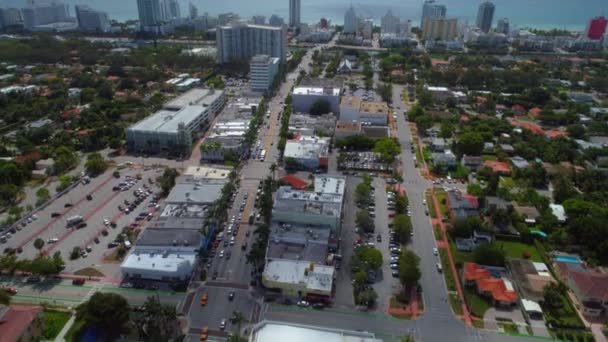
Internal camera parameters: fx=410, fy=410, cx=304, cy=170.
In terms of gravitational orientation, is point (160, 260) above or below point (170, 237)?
below

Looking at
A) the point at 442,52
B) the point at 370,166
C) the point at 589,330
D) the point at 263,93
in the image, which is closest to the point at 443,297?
the point at 589,330

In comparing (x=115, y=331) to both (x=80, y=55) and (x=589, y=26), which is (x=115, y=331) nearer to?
(x=80, y=55)

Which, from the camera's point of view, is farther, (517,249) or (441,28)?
(441,28)

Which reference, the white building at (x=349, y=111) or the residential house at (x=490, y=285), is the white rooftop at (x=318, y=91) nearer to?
the white building at (x=349, y=111)

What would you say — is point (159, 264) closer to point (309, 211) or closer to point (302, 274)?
point (302, 274)

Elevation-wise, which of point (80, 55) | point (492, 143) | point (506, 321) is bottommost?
point (506, 321)

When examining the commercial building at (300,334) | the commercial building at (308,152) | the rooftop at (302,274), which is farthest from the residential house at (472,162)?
the commercial building at (300,334)

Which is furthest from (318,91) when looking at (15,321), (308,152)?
(15,321)
